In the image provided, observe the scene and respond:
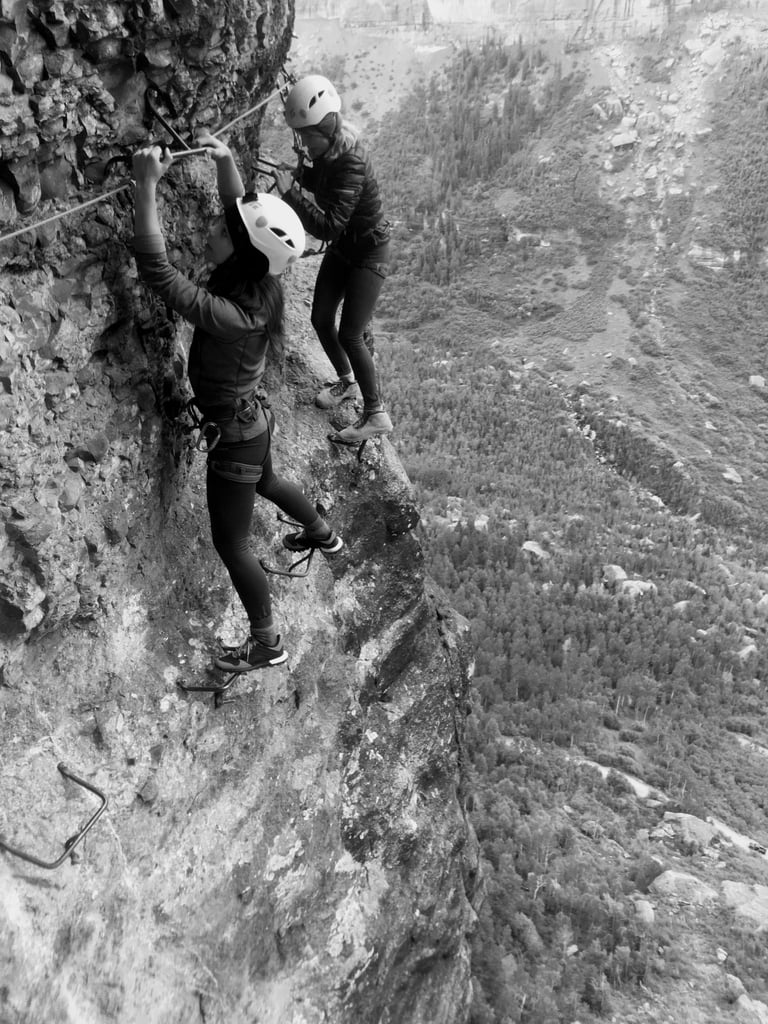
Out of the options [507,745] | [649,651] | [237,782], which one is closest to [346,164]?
[237,782]

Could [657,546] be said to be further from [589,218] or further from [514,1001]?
[589,218]

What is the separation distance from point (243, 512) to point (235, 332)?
1.47 m

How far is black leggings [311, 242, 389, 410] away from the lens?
24.4ft

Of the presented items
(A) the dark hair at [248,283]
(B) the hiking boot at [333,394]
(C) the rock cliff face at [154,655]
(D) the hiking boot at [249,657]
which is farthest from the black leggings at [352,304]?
(D) the hiking boot at [249,657]

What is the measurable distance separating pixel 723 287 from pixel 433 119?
1621 inches

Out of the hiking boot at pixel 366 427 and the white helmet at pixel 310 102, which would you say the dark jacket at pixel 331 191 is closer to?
the white helmet at pixel 310 102

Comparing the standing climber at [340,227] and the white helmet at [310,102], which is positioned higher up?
the white helmet at [310,102]

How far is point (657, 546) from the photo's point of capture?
3409cm

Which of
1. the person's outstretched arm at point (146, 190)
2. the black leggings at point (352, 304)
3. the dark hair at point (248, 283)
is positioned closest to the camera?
the person's outstretched arm at point (146, 190)

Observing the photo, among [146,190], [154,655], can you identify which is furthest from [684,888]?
[146,190]

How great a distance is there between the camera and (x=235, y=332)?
5.14 metres

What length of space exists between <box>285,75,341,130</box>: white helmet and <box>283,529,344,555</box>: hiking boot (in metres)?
3.55

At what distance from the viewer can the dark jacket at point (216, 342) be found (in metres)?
4.85

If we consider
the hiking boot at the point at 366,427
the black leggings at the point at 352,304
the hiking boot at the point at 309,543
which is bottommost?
the hiking boot at the point at 309,543
